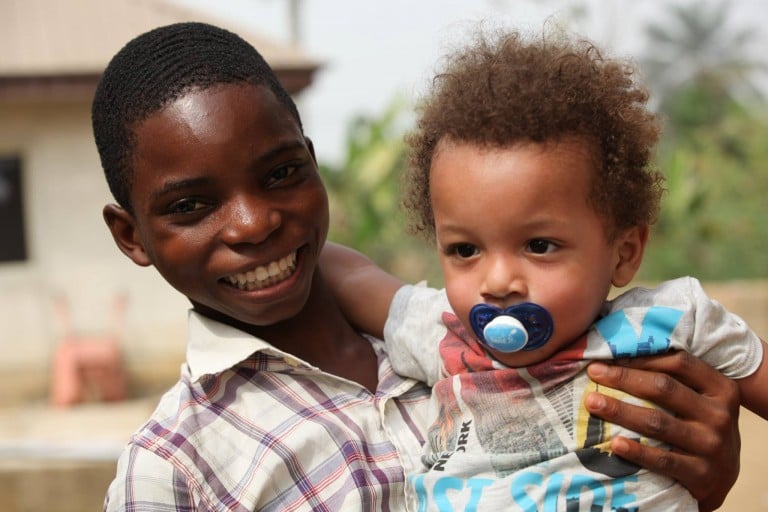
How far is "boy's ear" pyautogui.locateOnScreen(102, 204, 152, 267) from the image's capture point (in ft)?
7.19

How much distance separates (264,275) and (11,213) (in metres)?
9.79

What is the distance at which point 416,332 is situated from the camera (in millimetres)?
2236

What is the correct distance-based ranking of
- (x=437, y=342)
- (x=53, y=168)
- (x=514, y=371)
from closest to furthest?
(x=514, y=371) → (x=437, y=342) → (x=53, y=168)

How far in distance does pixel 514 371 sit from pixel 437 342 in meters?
0.24

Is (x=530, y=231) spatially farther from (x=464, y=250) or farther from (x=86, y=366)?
(x=86, y=366)

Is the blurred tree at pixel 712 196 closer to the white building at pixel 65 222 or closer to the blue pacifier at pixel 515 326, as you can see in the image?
the white building at pixel 65 222

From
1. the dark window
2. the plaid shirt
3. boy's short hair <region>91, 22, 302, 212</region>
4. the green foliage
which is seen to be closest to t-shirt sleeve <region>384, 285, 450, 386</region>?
the plaid shirt

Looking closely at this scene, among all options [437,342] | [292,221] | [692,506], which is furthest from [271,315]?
[692,506]

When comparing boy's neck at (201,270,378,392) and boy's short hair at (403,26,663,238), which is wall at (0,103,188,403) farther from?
boy's short hair at (403,26,663,238)

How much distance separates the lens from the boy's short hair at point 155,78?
6.70 ft

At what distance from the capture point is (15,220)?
1109 cm

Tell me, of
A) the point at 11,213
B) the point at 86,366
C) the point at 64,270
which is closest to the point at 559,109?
the point at 64,270

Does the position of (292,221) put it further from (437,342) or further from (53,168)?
Answer: (53,168)

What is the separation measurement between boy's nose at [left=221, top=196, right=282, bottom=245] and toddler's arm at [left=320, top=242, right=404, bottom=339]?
1.52ft
